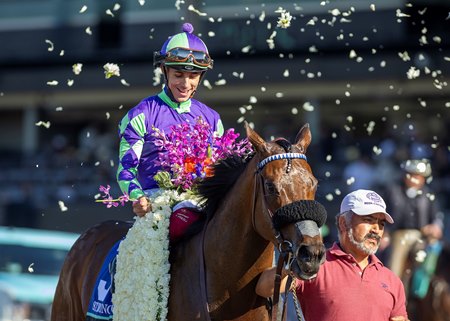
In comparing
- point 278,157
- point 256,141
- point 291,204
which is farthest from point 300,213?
point 256,141

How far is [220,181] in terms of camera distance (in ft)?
16.4

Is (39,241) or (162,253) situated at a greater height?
(39,241)

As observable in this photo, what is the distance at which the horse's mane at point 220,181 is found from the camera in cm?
498

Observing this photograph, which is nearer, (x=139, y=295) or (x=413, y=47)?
(x=139, y=295)

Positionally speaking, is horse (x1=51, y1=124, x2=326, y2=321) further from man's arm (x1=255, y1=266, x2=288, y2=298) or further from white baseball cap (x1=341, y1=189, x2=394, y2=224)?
white baseball cap (x1=341, y1=189, x2=394, y2=224)

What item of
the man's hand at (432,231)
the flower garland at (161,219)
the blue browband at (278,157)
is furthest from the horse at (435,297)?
the blue browband at (278,157)

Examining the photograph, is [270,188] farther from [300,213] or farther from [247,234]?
[247,234]

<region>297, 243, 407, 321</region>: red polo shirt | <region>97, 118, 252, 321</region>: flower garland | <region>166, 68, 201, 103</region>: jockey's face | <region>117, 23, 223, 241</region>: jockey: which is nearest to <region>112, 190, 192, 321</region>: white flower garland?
<region>97, 118, 252, 321</region>: flower garland

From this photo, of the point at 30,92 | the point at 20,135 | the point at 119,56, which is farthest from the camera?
the point at 20,135

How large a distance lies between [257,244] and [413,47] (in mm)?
14722

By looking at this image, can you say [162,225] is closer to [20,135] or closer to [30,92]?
[30,92]

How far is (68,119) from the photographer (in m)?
23.0

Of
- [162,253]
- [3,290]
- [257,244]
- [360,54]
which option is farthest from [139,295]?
[360,54]

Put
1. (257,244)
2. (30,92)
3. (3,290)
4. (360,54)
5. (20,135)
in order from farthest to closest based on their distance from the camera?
(20,135), (30,92), (360,54), (3,290), (257,244)
